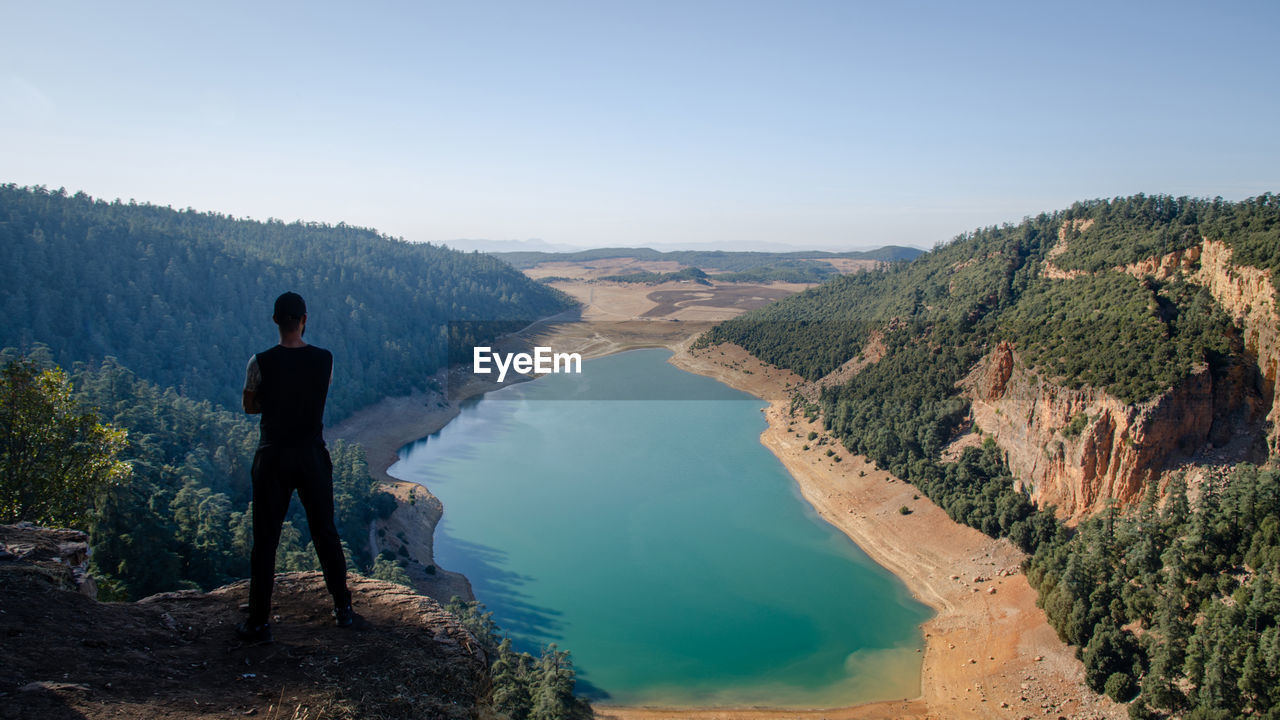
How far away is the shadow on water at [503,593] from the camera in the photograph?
87.3 ft

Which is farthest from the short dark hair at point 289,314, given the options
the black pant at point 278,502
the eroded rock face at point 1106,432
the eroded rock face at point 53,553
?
the eroded rock face at point 1106,432

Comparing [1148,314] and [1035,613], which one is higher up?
[1148,314]

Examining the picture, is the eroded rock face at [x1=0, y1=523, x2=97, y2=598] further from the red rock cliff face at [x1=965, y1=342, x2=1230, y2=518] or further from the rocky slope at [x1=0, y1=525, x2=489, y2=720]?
the red rock cliff face at [x1=965, y1=342, x2=1230, y2=518]

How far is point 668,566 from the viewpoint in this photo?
104 feet

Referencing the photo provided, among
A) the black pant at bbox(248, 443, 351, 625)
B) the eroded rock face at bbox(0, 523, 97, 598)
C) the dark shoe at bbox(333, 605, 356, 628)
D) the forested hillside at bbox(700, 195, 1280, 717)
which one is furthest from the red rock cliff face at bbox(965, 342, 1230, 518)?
the eroded rock face at bbox(0, 523, 97, 598)

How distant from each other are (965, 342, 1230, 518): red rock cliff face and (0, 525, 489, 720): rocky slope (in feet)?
93.9

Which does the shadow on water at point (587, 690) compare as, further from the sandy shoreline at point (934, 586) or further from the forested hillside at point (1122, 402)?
the forested hillside at point (1122, 402)

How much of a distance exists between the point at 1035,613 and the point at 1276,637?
866 centimetres

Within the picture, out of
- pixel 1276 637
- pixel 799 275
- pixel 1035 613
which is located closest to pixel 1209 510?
pixel 1276 637

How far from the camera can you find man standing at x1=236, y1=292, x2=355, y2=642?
233 inches

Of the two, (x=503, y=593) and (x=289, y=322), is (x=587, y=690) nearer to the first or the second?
(x=503, y=593)

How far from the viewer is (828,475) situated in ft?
137

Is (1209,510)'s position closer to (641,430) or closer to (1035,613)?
(1035,613)

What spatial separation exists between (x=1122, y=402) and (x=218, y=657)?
1218 inches
